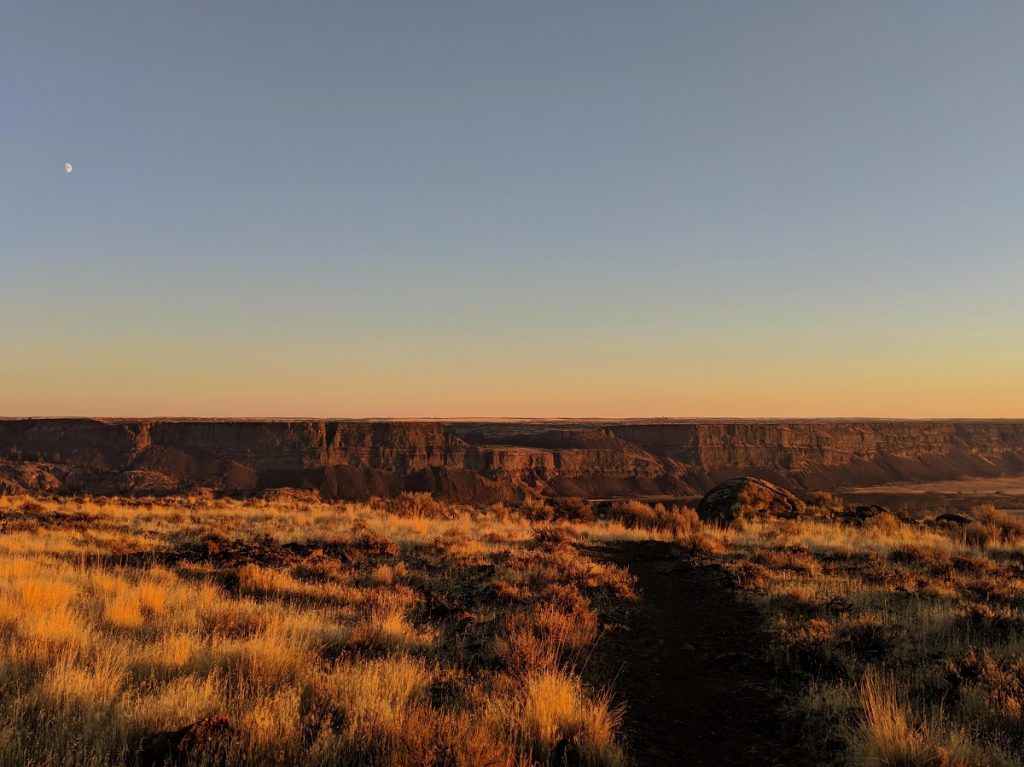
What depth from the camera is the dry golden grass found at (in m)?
4.21

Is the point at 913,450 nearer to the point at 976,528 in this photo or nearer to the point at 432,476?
the point at 432,476

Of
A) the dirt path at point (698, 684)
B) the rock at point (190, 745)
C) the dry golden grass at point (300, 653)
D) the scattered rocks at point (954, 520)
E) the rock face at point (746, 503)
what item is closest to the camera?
the rock at point (190, 745)

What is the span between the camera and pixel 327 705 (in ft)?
16.4

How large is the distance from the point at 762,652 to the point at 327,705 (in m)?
5.59

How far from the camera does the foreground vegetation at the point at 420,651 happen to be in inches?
169

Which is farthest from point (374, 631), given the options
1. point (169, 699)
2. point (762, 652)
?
point (762, 652)

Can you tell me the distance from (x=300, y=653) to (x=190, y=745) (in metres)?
2.17

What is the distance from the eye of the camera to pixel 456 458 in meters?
76.2

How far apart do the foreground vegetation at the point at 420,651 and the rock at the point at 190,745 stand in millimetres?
15

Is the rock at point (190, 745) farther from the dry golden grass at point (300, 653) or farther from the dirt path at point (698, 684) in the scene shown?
the dirt path at point (698, 684)

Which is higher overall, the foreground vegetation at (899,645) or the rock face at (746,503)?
the foreground vegetation at (899,645)

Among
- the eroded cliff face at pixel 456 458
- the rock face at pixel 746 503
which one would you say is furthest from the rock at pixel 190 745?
the eroded cliff face at pixel 456 458

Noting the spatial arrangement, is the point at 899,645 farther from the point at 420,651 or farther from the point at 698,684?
the point at 420,651

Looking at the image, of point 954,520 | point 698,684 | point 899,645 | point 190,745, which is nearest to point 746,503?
point 954,520
